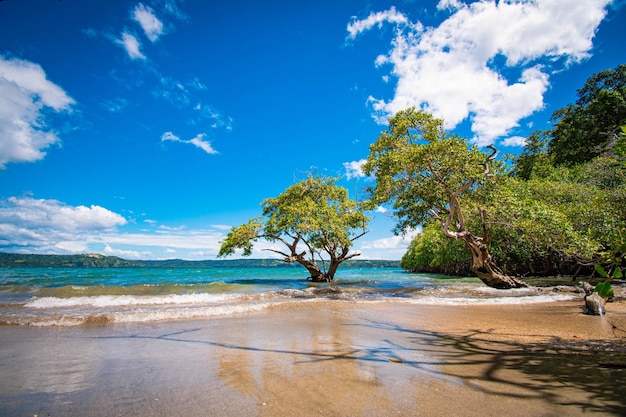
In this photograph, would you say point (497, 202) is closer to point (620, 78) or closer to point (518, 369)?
point (518, 369)

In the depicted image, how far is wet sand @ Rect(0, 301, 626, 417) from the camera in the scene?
2930mm

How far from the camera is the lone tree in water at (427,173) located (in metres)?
13.6

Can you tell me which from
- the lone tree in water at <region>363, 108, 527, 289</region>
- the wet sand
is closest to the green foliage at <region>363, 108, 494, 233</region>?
the lone tree in water at <region>363, 108, 527, 289</region>

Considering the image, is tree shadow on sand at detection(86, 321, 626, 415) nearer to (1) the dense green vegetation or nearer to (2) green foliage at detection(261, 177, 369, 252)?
(1) the dense green vegetation

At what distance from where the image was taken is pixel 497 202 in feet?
50.2

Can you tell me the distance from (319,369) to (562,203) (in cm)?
2352

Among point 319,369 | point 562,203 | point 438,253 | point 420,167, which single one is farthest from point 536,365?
point 438,253

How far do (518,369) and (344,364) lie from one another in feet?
7.19

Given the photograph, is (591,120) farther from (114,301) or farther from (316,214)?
(114,301)

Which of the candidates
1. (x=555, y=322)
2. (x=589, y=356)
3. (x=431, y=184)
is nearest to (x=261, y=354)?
(x=589, y=356)

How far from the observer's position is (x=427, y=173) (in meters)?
15.0

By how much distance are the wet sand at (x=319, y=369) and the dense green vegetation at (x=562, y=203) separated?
1530mm

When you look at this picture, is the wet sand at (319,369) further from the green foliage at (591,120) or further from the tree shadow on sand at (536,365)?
the green foliage at (591,120)

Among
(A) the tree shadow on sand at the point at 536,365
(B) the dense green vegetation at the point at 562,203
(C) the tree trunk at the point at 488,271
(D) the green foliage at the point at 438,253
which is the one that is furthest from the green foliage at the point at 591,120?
(A) the tree shadow on sand at the point at 536,365
